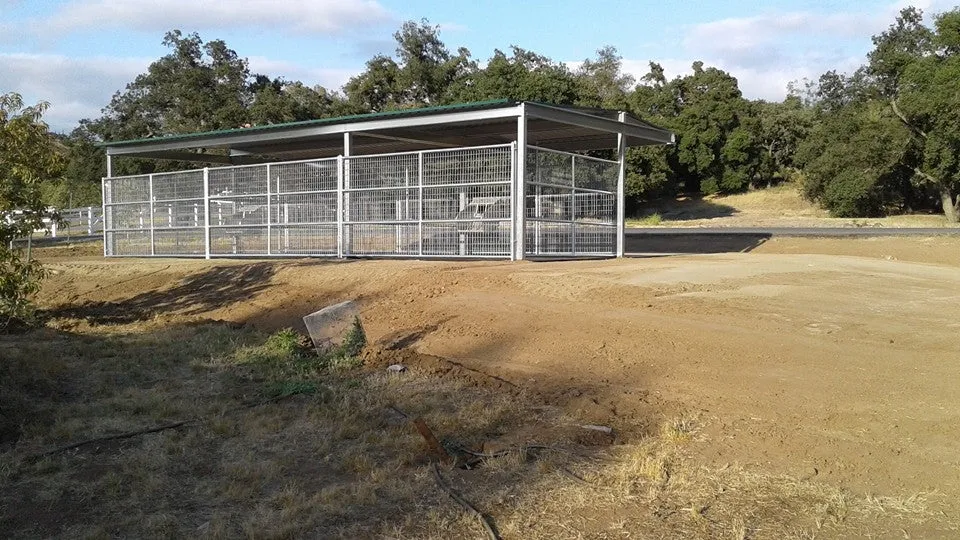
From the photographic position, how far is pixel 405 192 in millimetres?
15953

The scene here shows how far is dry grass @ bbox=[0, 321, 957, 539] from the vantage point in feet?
16.2

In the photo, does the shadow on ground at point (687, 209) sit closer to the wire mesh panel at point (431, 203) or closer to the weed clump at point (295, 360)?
the wire mesh panel at point (431, 203)

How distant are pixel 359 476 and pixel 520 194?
9.28 m

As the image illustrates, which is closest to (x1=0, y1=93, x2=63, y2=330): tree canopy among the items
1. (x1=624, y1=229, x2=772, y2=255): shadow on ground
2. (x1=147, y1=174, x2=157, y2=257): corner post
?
(x1=147, y1=174, x2=157, y2=257): corner post

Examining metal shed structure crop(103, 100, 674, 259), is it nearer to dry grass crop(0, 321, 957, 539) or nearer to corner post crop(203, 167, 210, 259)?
corner post crop(203, 167, 210, 259)

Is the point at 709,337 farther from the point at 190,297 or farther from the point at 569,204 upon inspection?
the point at 190,297

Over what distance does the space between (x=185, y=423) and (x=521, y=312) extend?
4.38 m

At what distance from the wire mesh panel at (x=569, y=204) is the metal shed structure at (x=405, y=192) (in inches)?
1.3

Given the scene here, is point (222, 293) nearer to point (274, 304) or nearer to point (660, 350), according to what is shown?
point (274, 304)

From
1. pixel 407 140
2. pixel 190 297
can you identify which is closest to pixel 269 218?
pixel 190 297

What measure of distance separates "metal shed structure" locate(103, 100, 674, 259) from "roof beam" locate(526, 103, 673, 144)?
0.12ft

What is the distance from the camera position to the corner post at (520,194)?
14523 mm

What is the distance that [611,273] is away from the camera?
12500 mm

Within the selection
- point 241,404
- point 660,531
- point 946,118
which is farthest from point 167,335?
point 946,118
